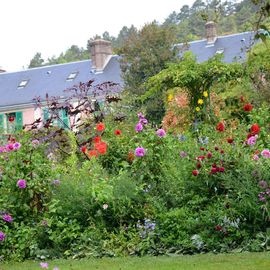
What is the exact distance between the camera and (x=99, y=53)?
121ft

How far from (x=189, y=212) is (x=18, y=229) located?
175 cm

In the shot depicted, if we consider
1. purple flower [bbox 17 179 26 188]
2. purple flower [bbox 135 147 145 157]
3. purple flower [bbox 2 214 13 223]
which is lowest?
purple flower [bbox 2 214 13 223]

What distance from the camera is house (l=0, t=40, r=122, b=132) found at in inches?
1433

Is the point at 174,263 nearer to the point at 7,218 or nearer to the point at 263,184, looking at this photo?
the point at 263,184

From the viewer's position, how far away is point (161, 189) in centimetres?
646

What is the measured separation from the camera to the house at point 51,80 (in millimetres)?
36406

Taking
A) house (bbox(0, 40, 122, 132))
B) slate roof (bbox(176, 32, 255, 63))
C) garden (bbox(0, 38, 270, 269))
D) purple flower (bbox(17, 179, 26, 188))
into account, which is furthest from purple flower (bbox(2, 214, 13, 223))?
slate roof (bbox(176, 32, 255, 63))

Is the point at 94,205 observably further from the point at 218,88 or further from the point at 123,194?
the point at 218,88

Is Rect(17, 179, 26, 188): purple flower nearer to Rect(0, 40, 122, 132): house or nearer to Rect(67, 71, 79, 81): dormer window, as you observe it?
Rect(0, 40, 122, 132): house

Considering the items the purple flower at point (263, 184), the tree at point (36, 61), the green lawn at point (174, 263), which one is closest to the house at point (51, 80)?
the tree at point (36, 61)

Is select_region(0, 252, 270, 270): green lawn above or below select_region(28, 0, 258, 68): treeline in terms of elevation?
below

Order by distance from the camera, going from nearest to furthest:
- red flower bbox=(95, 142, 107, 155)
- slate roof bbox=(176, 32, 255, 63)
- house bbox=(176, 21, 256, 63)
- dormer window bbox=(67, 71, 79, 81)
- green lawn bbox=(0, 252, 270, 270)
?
1. green lawn bbox=(0, 252, 270, 270)
2. red flower bbox=(95, 142, 107, 155)
3. slate roof bbox=(176, 32, 255, 63)
4. house bbox=(176, 21, 256, 63)
5. dormer window bbox=(67, 71, 79, 81)

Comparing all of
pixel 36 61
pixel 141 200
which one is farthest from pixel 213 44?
pixel 36 61

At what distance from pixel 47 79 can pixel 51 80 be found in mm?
436
